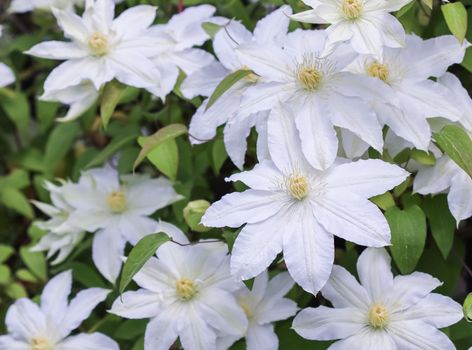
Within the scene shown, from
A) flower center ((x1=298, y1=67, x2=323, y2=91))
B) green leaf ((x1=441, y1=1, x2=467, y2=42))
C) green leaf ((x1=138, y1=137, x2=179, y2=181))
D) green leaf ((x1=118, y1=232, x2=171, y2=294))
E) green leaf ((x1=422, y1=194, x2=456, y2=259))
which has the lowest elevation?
green leaf ((x1=422, y1=194, x2=456, y2=259))

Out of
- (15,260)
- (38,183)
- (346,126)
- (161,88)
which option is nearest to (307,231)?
(346,126)

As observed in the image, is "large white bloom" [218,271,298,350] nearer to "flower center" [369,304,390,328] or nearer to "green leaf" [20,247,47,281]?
"flower center" [369,304,390,328]

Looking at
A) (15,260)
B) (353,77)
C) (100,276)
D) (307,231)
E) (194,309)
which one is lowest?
(15,260)

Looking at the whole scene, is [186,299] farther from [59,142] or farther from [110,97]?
[59,142]

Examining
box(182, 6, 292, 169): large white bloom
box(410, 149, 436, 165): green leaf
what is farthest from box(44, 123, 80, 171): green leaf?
box(410, 149, 436, 165): green leaf

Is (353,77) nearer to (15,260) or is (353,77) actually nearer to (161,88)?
(161,88)

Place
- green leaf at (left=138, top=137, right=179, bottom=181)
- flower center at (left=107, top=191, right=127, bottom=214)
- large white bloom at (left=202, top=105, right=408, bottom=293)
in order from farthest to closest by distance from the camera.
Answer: flower center at (left=107, top=191, right=127, bottom=214) < green leaf at (left=138, top=137, right=179, bottom=181) < large white bloom at (left=202, top=105, right=408, bottom=293)
